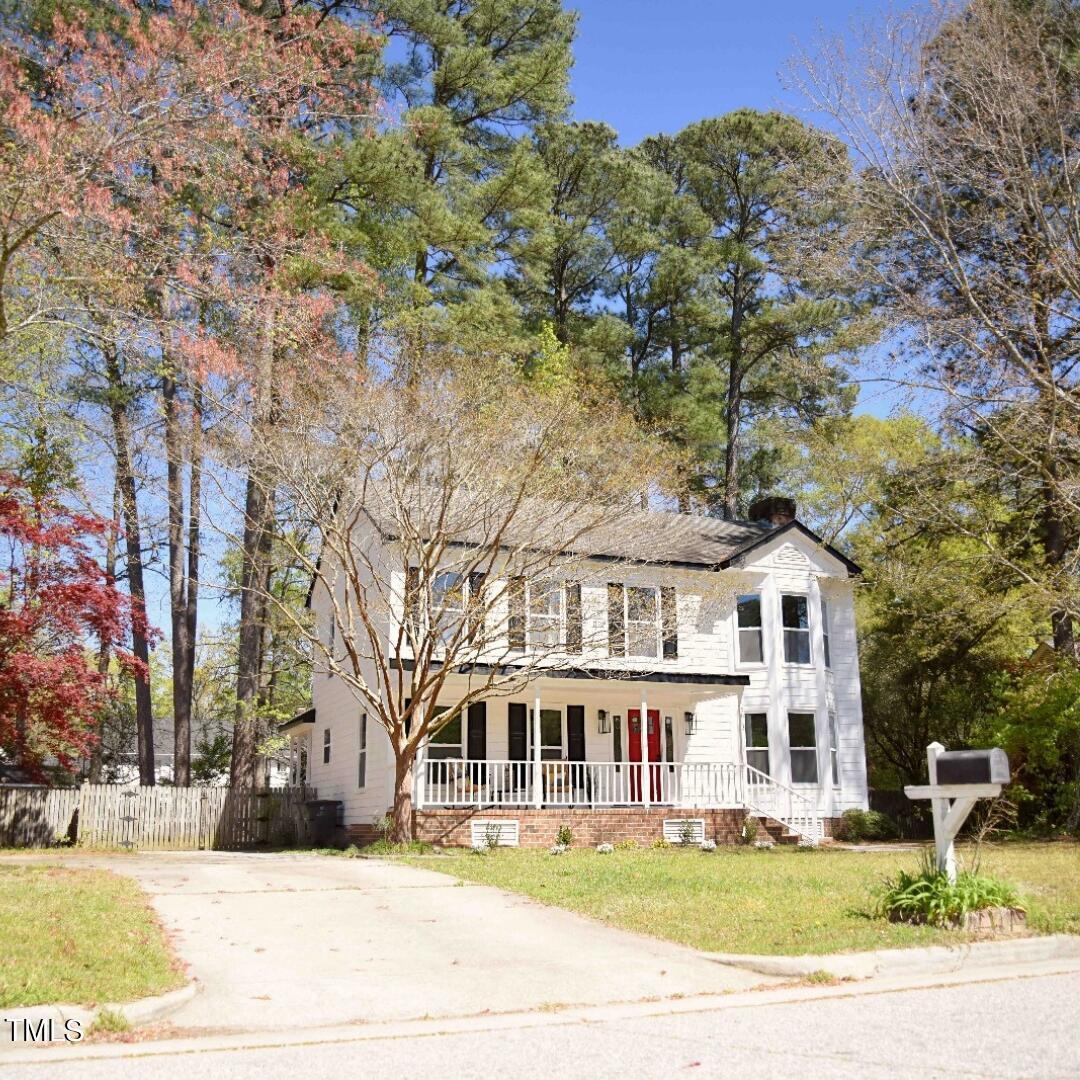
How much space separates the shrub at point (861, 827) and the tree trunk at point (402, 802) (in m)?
10.2

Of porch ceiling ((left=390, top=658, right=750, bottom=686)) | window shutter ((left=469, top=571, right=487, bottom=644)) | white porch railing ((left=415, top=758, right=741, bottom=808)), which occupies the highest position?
window shutter ((left=469, top=571, right=487, bottom=644))

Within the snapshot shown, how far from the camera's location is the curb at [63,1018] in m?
5.71

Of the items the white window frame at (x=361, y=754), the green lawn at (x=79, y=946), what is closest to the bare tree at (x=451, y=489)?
the white window frame at (x=361, y=754)

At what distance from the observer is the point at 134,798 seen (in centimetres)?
2117

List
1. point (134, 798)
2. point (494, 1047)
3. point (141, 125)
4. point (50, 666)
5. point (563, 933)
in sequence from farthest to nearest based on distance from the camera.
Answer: point (134, 798) < point (50, 666) < point (141, 125) < point (563, 933) < point (494, 1047)

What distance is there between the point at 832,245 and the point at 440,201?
11.6 meters

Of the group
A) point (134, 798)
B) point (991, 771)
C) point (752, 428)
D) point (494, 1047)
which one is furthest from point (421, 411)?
point (752, 428)

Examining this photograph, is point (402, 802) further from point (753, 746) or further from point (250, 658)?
point (753, 746)

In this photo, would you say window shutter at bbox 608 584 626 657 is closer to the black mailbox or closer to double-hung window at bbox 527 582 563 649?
double-hung window at bbox 527 582 563 649

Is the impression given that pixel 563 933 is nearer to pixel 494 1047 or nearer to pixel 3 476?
pixel 494 1047

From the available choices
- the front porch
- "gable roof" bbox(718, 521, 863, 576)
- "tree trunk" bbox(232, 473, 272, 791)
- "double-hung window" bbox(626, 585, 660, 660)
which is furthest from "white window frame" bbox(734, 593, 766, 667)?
"tree trunk" bbox(232, 473, 272, 791)

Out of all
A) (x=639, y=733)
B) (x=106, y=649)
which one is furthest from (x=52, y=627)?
(x=639, y=733)

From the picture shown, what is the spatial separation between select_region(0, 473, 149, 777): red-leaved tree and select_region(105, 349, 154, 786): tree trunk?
5585mm

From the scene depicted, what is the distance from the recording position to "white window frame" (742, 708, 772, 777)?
24.2 meters
